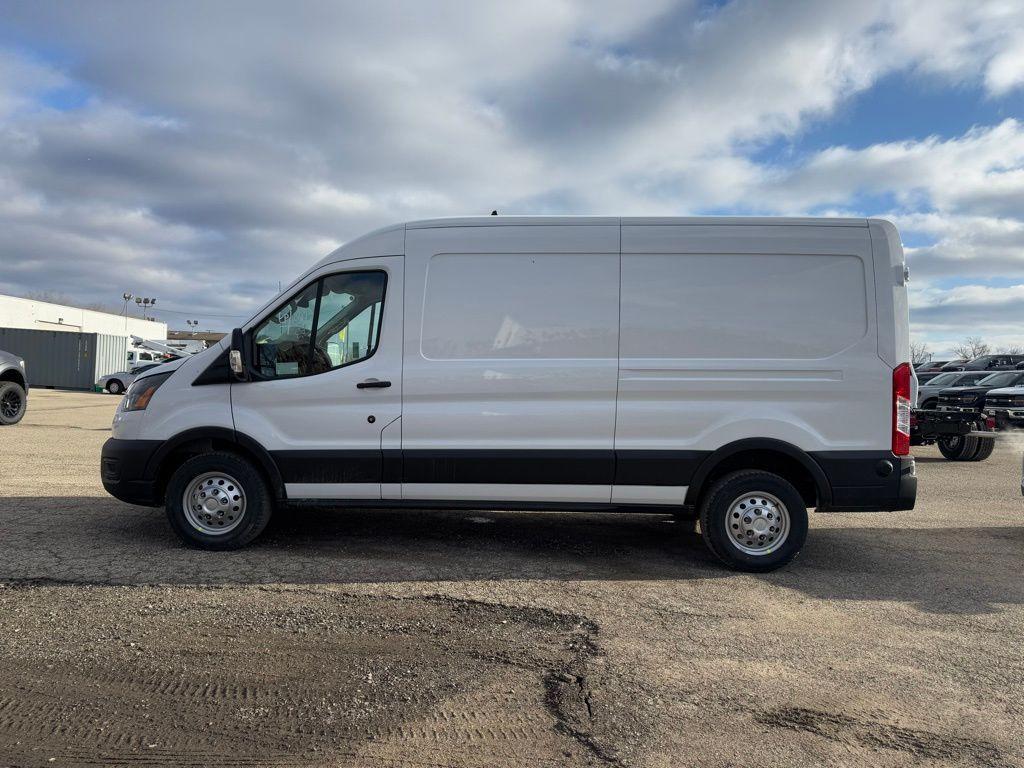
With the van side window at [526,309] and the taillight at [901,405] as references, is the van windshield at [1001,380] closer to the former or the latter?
the taillight at [901,405]

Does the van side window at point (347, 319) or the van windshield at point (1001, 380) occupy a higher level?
the van windshield at point (1001, 380)

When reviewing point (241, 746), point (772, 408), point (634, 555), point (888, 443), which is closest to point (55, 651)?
point (241, 746)

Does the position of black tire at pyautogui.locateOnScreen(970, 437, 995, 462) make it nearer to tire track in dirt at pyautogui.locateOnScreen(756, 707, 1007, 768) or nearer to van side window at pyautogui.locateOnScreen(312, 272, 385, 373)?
tire track in dirt at pyautogui.locateOnScreen(756, 707, 1007, 768)

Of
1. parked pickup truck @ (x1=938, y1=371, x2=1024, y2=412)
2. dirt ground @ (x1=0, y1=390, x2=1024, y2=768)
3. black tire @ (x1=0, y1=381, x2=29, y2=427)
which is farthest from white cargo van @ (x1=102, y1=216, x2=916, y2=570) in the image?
black tire @ (x1=0, y1=381, x2=29, y2=427)

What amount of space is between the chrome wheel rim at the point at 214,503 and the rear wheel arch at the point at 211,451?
20 cm

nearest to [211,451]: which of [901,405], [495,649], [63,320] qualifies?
[495,649]

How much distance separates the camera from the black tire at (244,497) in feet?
17.4

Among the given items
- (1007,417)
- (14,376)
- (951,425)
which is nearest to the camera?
(951,425)

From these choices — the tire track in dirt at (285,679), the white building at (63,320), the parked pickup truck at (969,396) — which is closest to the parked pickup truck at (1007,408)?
the parked pickup truck at (969,396)

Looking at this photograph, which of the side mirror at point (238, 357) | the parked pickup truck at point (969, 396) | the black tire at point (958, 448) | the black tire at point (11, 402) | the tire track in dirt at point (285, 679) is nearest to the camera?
the tire track in dirt at point (285, 679)

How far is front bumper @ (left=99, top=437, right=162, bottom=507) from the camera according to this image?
535cm

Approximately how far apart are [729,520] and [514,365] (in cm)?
193

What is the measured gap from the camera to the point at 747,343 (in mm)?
5051

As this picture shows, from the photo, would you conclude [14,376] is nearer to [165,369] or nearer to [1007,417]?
[165,369]
